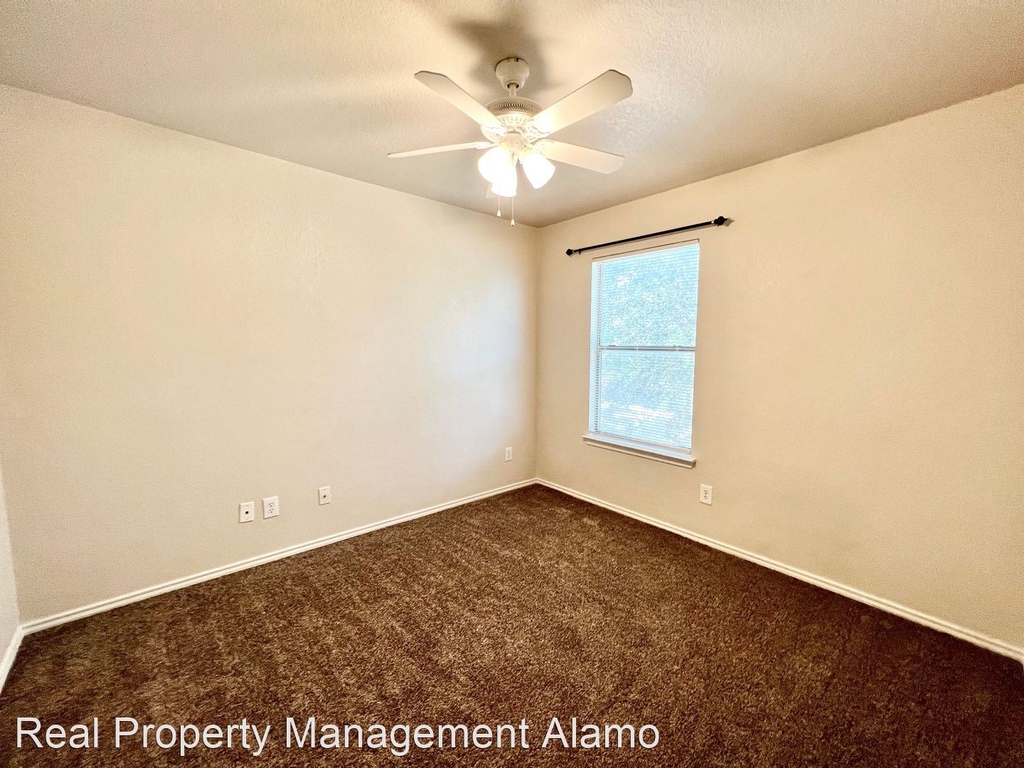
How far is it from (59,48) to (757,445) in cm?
362

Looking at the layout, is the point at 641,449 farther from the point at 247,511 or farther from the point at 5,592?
the point at 5,592

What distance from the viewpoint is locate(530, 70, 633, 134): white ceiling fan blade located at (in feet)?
4.04

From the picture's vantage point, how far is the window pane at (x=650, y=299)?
2.80 metres

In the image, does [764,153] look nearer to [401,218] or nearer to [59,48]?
[401,218]

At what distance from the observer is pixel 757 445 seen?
8.18 feet

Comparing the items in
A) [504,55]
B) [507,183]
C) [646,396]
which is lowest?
[646,396]

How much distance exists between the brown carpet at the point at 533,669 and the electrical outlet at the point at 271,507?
29 cm

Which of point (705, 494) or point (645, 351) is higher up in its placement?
point (645, 351)

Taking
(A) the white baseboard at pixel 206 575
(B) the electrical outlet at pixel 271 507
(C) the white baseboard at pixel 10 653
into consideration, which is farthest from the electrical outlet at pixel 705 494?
(C) the white baseboard at pixel 10 653

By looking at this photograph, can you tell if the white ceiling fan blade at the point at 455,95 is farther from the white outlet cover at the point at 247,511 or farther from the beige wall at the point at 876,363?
the white outlet cover at the point at 247,511

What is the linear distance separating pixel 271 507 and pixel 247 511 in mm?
125

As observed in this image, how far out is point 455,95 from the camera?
1.33m

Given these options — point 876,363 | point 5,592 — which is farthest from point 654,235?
point 5,592

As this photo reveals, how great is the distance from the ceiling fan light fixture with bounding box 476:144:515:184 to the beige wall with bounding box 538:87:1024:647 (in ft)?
3.79
